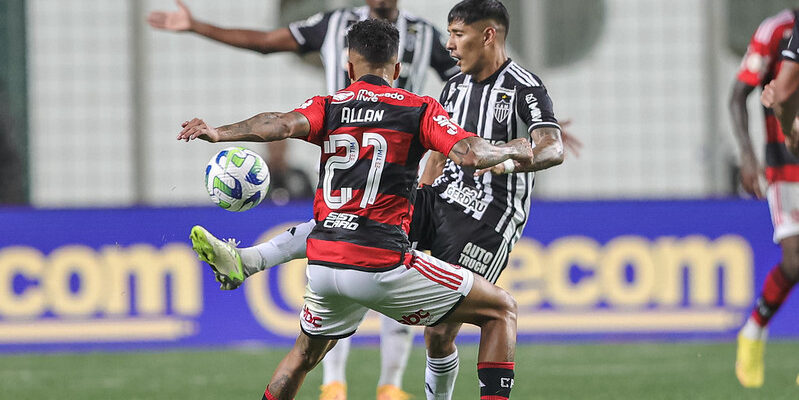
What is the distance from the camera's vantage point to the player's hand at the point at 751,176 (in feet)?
23.0

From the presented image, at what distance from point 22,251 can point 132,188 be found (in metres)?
1.61

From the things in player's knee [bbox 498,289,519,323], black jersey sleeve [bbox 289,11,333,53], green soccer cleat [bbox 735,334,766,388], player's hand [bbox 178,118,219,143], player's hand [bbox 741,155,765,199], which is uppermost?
black jersey sleeve [bbox 289,11,333,53]

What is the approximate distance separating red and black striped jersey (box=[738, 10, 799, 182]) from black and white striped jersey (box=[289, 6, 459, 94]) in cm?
185

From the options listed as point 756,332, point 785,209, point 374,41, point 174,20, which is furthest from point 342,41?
point 756,332

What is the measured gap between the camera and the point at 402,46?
23.7 feet

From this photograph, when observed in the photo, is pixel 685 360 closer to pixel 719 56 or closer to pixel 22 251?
pixel 719 56

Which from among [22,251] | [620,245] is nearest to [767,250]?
[620,245]

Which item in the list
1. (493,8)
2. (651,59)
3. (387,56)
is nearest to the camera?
(387,56)

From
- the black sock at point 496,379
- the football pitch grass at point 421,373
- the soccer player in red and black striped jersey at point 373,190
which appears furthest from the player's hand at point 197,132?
the football pitch grass at point 421,373

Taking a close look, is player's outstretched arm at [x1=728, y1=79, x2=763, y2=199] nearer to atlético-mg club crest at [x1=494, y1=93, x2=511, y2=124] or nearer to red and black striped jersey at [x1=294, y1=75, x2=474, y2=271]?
atlético-mg club crest at [x1=494, y1=93, x2=511, y2=124]

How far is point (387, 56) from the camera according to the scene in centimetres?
518

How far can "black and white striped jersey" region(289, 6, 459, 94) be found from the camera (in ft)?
23.8

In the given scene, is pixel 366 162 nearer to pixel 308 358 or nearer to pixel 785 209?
pixel 308 358

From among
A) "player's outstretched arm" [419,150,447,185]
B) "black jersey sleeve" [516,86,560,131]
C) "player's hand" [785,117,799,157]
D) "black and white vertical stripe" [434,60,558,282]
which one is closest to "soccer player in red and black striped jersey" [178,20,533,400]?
"black jersey sleeve" [516,86,560,131]
